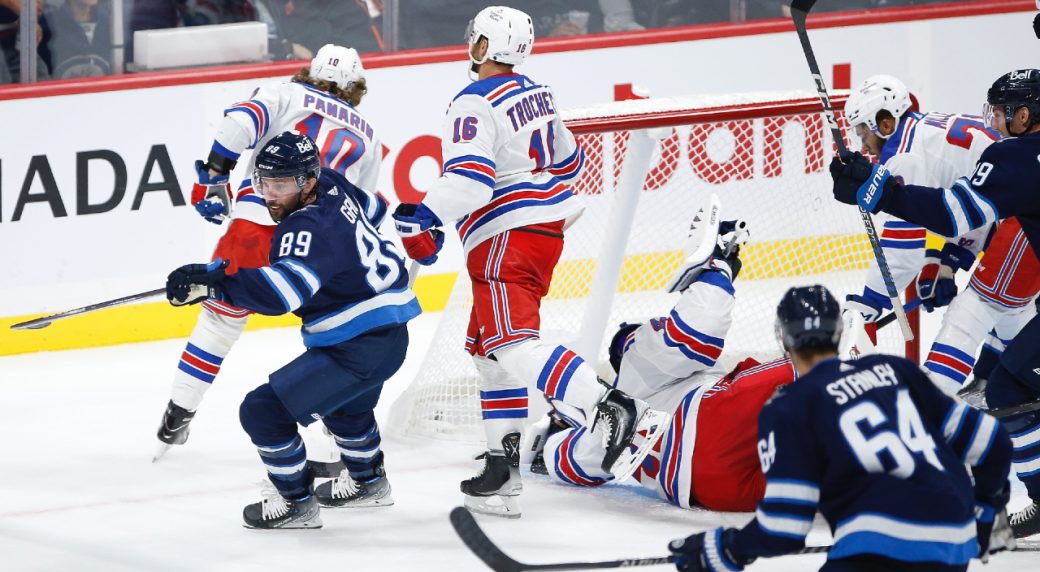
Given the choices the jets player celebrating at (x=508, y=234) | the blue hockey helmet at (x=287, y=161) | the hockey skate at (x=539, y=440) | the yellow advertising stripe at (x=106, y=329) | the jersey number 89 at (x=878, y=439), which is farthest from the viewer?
the yellow advertising stripe at (x=106, y=329)

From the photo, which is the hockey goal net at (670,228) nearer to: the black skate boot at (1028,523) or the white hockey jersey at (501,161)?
the white hockey jersey at (501,161)

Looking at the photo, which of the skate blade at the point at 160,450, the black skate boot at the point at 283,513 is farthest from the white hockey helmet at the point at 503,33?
the skate blade at the point at 160,450

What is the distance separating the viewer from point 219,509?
4.04 metres

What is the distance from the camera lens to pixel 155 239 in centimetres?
595

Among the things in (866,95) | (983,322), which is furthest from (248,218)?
(983,322)

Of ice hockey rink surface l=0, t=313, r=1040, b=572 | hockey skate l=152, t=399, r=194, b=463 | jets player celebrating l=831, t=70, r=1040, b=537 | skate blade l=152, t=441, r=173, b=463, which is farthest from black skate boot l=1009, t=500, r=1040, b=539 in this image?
skate blade l=152, t=441, r=173, b=463

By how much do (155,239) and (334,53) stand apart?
1.58 m

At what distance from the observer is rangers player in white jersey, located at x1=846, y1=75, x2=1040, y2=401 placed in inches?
172

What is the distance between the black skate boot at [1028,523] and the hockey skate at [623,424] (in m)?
0.83

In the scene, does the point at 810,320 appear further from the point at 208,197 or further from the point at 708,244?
the point at 208,197

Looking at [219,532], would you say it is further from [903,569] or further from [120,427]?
[903,569]

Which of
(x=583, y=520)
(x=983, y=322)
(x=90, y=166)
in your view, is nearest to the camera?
(x=583, y=520)

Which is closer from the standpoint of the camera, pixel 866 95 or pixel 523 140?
pixel 523 140

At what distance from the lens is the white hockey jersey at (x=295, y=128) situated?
447 cm
